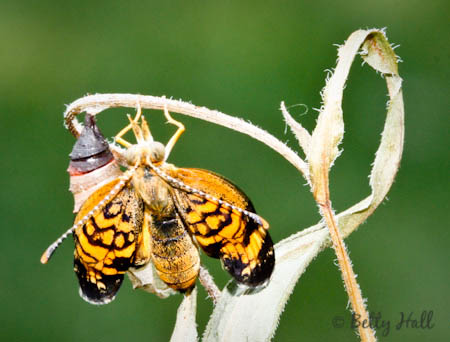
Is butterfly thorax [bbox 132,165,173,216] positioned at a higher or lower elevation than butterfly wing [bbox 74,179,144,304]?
higher

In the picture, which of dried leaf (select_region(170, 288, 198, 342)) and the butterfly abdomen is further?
dried leaf (select_region(170, 288, 198, 342))

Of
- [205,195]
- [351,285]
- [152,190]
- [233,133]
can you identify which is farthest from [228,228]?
[233,133]

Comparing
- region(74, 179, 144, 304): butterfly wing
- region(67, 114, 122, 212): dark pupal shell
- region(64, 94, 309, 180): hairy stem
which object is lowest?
region(74, 179, 144, 304): butterfly wing

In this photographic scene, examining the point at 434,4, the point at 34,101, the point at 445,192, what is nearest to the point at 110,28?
the point at 34,101

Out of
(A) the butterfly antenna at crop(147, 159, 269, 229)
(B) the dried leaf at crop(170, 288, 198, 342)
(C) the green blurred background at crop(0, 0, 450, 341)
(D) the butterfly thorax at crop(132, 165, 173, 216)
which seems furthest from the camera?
(C) the green blurred background at crop(0, 0, 450, 341)

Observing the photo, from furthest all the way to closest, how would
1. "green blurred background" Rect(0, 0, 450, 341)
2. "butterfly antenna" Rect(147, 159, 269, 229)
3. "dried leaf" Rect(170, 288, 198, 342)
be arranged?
1. "green blurred background" Rect(0, 0, 450, 341)
2. "dried leaf" Rect(170, 288, 198, 342)
3. "butterfly antenna" Rect(147, 159, 269, 229)

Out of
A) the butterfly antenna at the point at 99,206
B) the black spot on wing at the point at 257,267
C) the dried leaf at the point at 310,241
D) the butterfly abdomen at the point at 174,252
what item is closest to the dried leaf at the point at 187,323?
the dried leaf at the point at 310,241

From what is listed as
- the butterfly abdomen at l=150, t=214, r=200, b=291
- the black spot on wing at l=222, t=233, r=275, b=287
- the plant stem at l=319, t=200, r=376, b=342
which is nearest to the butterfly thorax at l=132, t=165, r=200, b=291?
the butterfly abdomen at l=150, t=214, r=200, b=291

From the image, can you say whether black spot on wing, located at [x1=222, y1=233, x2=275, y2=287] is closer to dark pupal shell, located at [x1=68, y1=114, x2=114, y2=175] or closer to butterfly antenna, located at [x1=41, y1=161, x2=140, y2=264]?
butterfly antenna, located at [x1=41, y1=161, x2=140, y2=264]
